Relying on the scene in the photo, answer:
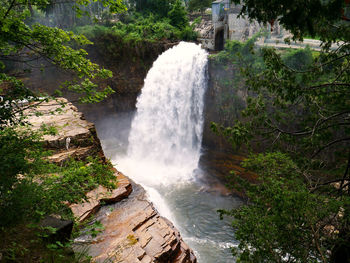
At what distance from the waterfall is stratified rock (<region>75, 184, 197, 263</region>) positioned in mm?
7261

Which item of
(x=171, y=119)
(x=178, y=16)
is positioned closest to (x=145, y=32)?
(x=178, y=16)

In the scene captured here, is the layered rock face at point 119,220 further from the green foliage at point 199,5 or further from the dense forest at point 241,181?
the green foliage at point 199,5

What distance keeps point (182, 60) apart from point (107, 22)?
1155 cm

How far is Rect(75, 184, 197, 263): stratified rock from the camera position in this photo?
5367mm

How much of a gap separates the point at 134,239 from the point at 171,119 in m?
10.9

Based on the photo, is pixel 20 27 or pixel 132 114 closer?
pixel 20 27

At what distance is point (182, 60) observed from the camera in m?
15.2

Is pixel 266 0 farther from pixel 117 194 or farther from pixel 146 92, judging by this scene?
pixel 146 92

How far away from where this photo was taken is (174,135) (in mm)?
16344

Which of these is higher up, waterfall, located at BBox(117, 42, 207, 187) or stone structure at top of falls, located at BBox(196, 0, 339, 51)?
stone structure at top of falls, located at BBox(196, 0, 339, 51)

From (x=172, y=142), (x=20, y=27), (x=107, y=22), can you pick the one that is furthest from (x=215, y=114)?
(x=107, y=22)

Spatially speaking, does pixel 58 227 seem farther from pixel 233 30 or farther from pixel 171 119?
pixel 233 30

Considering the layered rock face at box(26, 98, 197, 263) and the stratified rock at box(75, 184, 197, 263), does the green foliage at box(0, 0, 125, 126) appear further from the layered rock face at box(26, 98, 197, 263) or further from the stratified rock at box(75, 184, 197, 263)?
the stratified rock at box(75, 184, 197, 263)

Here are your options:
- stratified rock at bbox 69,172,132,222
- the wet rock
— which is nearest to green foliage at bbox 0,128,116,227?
the wet rock
